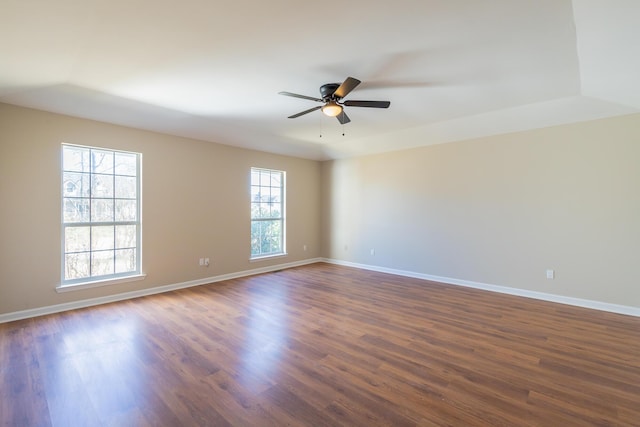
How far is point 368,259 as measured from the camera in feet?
20.7

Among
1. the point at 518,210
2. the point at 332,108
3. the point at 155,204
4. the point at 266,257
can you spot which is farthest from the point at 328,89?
the point at 266,257

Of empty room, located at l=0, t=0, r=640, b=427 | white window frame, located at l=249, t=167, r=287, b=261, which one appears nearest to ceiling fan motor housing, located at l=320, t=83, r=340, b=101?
empty room, located at l=0, t=0, r=640, b=427

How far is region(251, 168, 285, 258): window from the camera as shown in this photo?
6.04 meters

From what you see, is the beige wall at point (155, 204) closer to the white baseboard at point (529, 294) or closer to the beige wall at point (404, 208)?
the beige wall at point (404, 208)

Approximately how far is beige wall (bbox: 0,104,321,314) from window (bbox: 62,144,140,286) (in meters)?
0.14

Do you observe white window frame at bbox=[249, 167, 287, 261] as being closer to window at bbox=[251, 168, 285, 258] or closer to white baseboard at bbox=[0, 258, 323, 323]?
window at bbox=[251, 168, 285, 258]

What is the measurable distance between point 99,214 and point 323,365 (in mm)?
3818

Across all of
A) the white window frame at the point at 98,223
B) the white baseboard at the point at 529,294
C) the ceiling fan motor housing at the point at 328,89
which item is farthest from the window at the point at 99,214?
the white baseboard at the point at 529,294

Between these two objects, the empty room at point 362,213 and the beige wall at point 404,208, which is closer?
the empty room at point 362,213

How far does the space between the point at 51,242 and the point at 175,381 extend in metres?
2.88

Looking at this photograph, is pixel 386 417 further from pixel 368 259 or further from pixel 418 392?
pixel 368 259

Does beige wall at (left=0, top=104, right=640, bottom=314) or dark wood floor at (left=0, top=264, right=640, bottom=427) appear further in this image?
beige wall at (left=0, top=104, right=640, bottom=314)

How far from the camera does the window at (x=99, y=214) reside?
3.83 m

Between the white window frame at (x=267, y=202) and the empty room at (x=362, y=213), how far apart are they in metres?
0.06
